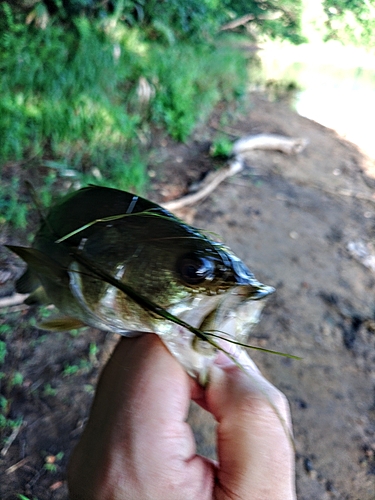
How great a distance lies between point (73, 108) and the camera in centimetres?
391

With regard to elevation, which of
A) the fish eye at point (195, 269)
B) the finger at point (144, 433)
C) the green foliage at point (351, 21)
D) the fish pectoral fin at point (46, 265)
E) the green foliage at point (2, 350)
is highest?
the green foliage at point (351, 21)

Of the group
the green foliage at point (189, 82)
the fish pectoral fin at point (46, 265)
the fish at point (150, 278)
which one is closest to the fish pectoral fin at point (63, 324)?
the fish at point (150, 278)

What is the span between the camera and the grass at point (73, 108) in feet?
11.2

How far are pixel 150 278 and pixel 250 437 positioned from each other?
0.44 meters

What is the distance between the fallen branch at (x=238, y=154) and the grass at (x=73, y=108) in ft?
1.64

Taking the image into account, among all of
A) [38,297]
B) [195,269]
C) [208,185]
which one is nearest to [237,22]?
[208,185]

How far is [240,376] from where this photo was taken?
3.38 feet

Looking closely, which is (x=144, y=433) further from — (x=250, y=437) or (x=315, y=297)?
(x=315, y=297)

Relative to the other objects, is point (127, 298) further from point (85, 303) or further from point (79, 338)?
point (79, 338)

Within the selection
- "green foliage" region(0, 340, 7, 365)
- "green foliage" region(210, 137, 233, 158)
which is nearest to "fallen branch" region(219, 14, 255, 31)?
"green foliage" region(210, 137, 233, 158)

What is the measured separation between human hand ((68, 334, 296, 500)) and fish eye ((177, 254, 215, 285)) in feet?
0.81

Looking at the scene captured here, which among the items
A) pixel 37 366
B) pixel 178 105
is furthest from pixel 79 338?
pixel 178 105

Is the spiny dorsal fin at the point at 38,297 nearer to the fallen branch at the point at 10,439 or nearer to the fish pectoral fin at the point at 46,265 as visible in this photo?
the fish pectoral fin at the point at 46,265

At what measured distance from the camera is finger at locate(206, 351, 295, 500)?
904mm
